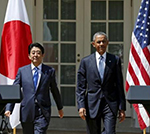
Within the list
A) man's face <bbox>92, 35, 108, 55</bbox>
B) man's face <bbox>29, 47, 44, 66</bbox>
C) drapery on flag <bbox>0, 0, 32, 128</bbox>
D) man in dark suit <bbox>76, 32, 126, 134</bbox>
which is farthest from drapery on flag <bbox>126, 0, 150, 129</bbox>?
man's face <bbox>29, 47, 44, 66</bbox>

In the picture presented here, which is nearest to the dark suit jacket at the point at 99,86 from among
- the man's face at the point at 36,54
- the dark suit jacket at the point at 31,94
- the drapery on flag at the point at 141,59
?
the dark suit jacket at the point at 31,94

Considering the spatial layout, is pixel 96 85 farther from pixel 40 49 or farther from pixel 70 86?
pixel 70 86

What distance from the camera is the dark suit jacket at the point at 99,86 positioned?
17.4 feet

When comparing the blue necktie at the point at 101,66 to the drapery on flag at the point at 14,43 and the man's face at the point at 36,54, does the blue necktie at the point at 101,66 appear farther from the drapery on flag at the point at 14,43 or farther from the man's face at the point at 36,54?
the drapery on flag at the point at 14,43

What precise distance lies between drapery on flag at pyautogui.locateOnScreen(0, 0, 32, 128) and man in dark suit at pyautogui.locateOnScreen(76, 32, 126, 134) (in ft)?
5.04

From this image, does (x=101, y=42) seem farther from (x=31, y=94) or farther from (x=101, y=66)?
(x=31, y=94)

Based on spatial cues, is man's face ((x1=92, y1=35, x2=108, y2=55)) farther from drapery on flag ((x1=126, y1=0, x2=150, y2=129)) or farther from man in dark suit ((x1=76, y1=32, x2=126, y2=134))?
drapery on flag ((x1=126, y1=0, x2=150, y2=129))

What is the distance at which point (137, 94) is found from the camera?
3381mm

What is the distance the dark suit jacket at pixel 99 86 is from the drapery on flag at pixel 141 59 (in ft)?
4.18

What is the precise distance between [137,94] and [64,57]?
625 centimetres

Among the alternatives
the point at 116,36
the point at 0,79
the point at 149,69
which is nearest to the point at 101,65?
the point at 149,69

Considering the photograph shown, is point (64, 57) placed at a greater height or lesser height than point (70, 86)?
greater

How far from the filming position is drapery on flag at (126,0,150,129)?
6.55m

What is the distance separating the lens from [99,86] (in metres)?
5.31
